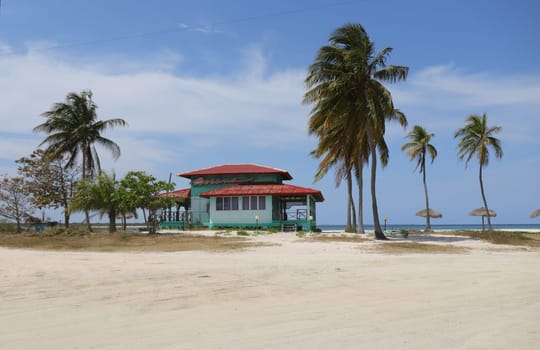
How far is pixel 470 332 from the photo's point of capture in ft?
15.9

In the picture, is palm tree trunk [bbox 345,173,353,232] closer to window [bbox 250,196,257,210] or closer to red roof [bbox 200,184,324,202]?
red roof [bbox 200,184,324,202]

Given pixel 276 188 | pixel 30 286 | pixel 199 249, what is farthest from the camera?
pixel 276 188

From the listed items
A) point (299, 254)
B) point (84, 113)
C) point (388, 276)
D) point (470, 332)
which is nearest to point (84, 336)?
point (470, 332)

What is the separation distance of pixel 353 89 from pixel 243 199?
11.8 m

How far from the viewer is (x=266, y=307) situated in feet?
20.0

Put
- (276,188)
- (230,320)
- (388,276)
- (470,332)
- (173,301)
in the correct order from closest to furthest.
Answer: (470,332)
(230,320)
(173,301)
(388,276)
(276,188)

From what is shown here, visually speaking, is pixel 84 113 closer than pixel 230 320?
No

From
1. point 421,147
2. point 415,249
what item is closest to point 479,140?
point 421,147

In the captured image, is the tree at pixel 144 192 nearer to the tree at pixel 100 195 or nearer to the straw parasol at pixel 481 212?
the tree at pixel 100 195

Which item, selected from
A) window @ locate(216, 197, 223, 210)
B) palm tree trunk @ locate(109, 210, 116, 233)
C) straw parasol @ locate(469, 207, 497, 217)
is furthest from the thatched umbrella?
palm tree trunk @ locate(109, 210, 116, 233)

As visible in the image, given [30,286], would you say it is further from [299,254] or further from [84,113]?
[84,113]

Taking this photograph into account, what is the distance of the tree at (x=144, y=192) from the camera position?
2473 centimetres

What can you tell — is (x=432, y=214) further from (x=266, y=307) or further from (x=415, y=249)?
(x=266, y=307)

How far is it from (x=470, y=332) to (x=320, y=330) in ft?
5.15
